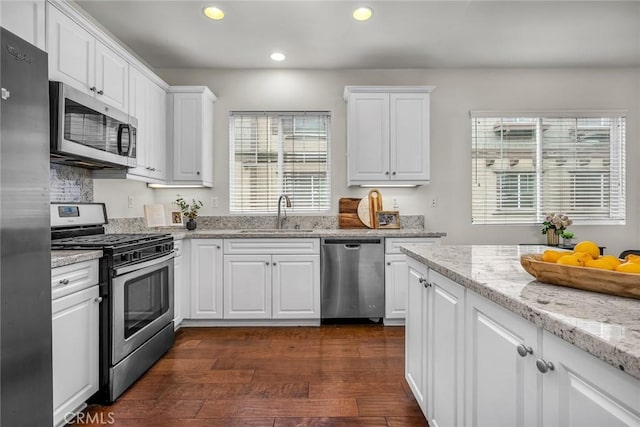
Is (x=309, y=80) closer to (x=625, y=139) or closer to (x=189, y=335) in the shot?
(x=189, y=335)

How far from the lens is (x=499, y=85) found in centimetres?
389

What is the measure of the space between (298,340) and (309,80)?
2.68 metres

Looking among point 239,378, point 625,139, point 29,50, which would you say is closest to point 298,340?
point 239,378

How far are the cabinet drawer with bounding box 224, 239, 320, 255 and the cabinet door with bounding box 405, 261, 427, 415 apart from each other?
1.47 meters

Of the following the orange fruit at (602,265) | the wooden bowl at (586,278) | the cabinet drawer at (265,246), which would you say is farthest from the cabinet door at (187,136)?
the orange fruit at (602,265)

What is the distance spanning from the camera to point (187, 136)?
3531mm

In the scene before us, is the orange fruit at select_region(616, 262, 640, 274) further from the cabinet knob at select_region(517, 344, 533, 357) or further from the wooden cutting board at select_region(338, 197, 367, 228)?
the wooden cutting board at select_region(338, 197, 367, 228)

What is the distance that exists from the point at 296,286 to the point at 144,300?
52.2 inches

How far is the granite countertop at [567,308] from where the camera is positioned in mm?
602

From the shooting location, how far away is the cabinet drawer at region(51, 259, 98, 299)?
1631mm

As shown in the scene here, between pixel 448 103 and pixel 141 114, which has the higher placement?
pixel 448 103

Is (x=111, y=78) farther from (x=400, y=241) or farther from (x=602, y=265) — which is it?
(x=602, y=265)

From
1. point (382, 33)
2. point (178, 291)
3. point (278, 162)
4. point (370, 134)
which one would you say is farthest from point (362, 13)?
point (178, 291)

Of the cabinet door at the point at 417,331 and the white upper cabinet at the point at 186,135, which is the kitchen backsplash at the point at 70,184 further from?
the cabinet door at the point at 417,331
